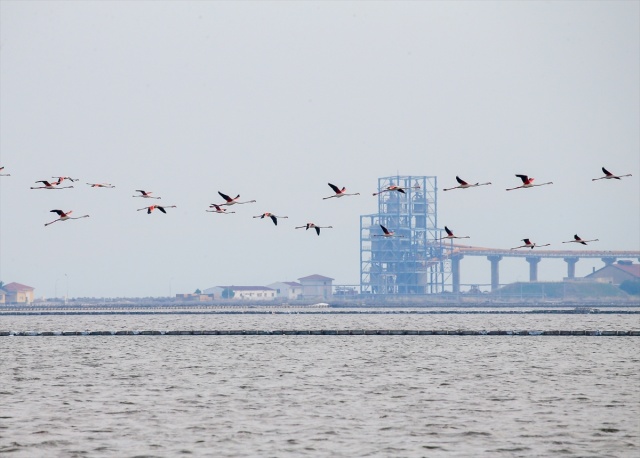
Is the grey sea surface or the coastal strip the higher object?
the coastal strip

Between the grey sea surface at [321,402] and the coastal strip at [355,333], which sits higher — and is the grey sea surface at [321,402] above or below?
below

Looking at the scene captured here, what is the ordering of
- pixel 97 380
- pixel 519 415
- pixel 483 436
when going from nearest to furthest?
pixel 483 436 < pixel 519 415 < pixel 97 380

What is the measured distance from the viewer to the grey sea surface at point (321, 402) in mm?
36500

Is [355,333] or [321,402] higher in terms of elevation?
[355,333]

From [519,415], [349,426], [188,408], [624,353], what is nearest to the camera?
[349,426]

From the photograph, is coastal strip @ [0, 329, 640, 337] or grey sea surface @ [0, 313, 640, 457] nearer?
grey sea surface @ [0, 313, 640, 457]

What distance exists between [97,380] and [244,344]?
3428 cm

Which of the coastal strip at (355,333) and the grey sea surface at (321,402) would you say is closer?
the grey sea surface at (321,402)

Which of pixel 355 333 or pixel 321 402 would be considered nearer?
pixel 321 402

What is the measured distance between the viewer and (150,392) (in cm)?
5303

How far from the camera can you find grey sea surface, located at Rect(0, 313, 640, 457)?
36.5 m

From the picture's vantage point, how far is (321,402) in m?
48.3

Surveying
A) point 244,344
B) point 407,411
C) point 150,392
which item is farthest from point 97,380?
point 244,344

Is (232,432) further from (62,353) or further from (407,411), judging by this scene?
(62,353)
